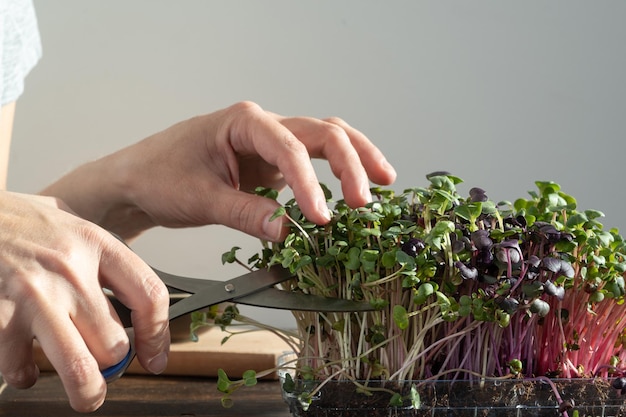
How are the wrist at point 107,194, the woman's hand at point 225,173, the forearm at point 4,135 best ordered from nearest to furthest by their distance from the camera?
the woman's hand at point 225,173
the wrist at point 107,194
the forearm at point 4,135

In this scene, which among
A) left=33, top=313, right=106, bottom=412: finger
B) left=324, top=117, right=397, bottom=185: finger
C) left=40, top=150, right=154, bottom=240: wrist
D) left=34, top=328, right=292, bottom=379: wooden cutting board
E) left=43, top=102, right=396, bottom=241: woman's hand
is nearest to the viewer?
left=33, top=313, right=106, bottom=412: finger

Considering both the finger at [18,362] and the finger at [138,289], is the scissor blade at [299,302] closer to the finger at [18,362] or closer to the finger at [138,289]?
the finger at [138,289]

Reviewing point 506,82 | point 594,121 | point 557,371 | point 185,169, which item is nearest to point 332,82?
point 506,82

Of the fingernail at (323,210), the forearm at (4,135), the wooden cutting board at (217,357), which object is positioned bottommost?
the wooden cutting board at (217,357)

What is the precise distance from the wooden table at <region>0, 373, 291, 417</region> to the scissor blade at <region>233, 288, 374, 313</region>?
167 millimetres

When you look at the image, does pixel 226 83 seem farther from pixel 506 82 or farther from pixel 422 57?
pixel 506 82

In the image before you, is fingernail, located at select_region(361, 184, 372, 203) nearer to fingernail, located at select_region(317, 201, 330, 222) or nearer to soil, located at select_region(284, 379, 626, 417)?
fingernail, located at select_region(317, 201, 330, 222)

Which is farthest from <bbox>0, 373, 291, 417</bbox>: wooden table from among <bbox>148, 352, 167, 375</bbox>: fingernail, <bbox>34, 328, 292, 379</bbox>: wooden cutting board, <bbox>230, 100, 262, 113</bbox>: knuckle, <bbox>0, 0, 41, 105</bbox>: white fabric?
<bbox>0, 0, 41, 105</bbox>: white fabric

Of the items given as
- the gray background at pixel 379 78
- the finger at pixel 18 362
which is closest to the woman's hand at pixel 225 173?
the finger at pixel 18 362

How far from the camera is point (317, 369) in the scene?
2.34ft

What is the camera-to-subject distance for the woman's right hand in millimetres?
627

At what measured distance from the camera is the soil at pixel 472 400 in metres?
0.68

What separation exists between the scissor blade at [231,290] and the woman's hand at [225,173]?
0.04 m

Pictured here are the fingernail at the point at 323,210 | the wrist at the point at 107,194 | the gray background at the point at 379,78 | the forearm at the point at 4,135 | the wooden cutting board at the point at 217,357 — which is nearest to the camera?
the fingernail at the point at 323,210
